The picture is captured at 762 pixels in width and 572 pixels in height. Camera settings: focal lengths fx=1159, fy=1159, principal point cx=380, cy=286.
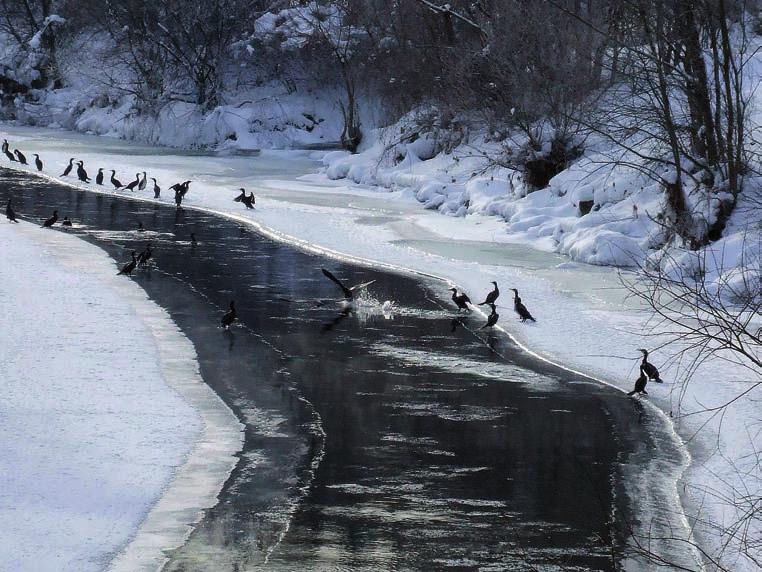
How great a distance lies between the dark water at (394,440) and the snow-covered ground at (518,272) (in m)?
0.63

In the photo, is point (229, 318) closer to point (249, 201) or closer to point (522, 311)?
point (522, 311)

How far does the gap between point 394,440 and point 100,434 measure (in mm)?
2722

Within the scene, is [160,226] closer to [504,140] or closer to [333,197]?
[333,197]

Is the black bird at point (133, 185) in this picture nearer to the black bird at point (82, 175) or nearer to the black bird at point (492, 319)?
the black bird at point (82, 175)

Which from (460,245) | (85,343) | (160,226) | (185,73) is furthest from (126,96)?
(85,343)

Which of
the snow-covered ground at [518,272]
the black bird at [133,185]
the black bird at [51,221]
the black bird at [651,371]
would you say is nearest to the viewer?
the snow-covered ground at [518,272]

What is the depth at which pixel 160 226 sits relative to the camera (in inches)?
1016

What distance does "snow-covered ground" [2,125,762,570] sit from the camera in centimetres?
1050

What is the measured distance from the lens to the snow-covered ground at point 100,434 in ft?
27.8

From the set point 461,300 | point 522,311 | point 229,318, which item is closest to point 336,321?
point 229,318

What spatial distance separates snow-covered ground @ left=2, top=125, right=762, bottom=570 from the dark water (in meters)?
0.63

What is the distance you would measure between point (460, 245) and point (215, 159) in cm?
2011

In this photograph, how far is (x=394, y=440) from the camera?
1085cm

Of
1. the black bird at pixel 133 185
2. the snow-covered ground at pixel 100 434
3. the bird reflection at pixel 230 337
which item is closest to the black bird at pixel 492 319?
the bird reflection at pixel 230 337
